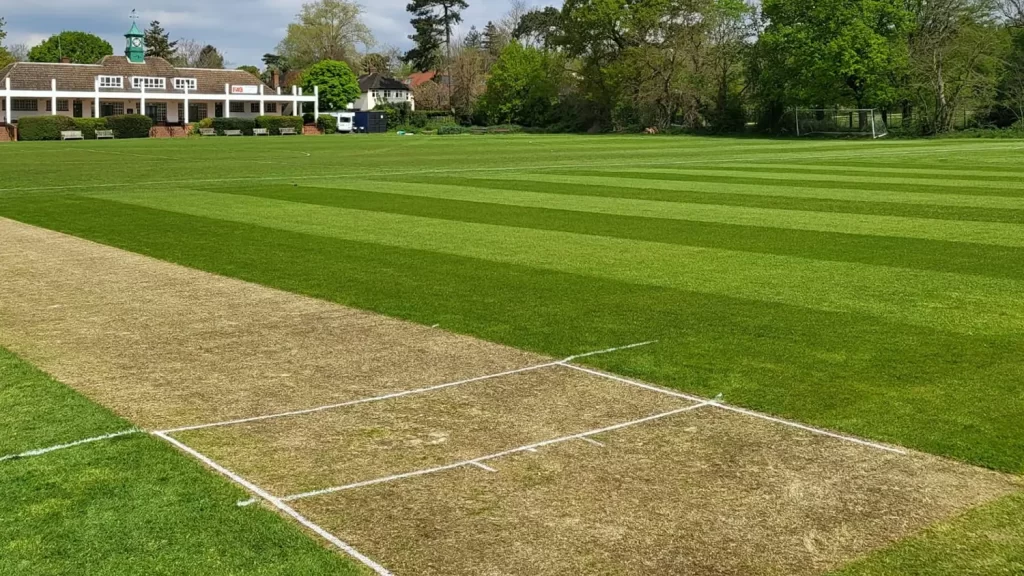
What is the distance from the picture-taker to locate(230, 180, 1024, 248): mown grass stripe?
1692 cm

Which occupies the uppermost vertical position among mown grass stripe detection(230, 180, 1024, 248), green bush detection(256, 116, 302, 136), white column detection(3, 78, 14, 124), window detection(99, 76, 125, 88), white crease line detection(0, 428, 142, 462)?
window detection(99, 76, 125, 88)

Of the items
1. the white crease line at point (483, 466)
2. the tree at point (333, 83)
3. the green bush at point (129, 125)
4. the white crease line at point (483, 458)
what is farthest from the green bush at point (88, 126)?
the white crease line at point (483, 466)

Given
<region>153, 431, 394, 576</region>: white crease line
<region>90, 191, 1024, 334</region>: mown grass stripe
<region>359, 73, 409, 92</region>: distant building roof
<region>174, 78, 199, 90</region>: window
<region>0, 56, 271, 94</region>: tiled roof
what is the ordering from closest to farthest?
<region>153, 431, 394, 576</region>: white crease line → <region>90, 191, 1024, 334</region>: mown grass stripe → <region>0, 56, 271, 94</region>: tiled roof → <region>174, 78, 199, 90</region>: window → <region>359, 73, 409, 92</region>: distant building roof

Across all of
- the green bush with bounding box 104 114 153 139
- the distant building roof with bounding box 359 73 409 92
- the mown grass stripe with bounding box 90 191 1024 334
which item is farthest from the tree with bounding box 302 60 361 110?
the mown grass stripe with bounding box 90 191 1024 334

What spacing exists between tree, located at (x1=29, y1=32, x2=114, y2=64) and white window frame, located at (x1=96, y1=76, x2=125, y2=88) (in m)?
42.8

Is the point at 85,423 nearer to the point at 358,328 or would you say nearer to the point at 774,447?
the point at 358,328

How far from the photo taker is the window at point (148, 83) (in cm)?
10106

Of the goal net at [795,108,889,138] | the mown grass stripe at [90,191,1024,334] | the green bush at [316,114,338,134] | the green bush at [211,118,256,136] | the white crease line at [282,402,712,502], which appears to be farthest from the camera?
the green bush at [316,114,338,134]

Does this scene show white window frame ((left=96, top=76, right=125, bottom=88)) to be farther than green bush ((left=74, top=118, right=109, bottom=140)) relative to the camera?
Yes

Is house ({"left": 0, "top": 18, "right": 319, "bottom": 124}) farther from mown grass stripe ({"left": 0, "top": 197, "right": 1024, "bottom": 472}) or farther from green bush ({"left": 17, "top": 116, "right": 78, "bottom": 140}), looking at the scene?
mown grass stripe ({"left": 0, "top": 197, "right": 1024, "bottom": 472})

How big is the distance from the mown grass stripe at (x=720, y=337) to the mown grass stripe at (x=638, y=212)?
4.76 meters

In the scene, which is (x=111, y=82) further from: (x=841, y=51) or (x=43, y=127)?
(x=841, y=51)

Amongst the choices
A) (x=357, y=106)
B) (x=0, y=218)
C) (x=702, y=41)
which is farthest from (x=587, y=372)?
(x=357, y=106)

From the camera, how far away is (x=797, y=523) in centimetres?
545
